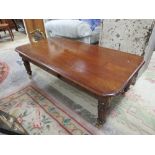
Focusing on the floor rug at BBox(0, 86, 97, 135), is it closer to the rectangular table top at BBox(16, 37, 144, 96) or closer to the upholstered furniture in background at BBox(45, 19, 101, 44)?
the rectangular table top at BBox(16, 37, 144, 96)

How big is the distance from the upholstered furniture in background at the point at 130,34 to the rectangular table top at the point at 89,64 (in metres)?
0.31

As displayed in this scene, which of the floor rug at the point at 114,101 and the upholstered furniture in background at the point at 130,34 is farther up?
the upholstered furniture in background at the point at 130,34

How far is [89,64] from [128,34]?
27.4 inches

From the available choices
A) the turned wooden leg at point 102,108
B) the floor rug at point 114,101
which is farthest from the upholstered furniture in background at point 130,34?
the turned wooden leg at point 102,108

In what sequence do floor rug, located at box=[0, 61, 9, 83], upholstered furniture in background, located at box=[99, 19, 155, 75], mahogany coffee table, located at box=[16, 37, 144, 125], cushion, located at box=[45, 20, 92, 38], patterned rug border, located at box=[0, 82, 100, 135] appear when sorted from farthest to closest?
1. cushion, located at box=[45, 20, 92, 38]
2. floor rug, located at box=[0, 61, 9, 83]
3. upholstered furniture in background, located at box=[99, 19, 155, 75]
4. patterned rug border, located at box=[0, 82, 100, 135]
5. mahogany coffee table, located at box=[16, 37, 144, 125]

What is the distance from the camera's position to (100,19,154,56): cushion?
1365 millimetres

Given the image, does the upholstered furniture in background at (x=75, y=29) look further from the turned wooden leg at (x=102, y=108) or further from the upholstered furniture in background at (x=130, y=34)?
the turned wooden leg at (x=102, y=108)

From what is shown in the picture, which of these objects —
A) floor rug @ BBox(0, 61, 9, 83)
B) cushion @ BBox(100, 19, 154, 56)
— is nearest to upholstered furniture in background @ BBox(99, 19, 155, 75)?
cushion @ BBox(100, 19, 154, 56)

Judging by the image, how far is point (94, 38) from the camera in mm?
2592

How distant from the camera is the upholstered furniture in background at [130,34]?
1.36 metres

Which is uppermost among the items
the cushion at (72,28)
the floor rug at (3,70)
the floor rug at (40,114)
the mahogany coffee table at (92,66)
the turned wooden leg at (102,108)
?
the cushion at (72,28)

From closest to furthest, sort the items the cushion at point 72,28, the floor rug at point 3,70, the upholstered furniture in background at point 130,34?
the upholstered furniture in background at point 130,34 < the floor rug at point 3,70 < the cushion at point 72,28
